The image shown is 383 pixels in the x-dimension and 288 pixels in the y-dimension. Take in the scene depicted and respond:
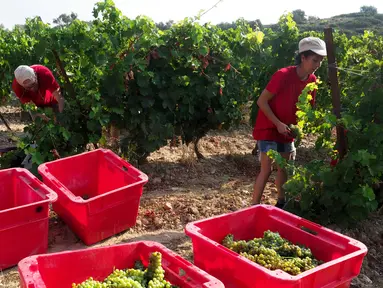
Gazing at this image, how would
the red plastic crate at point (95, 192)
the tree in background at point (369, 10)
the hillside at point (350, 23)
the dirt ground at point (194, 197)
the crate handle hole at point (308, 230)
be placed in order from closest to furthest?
1. the crate handle hole at point (308, 230)
2. the red plastic crate at point (95, 192)
3. the dirt ground at point (194, 197)
4. the hillside at point (350, 23)
5. the tree in background at point (369, 10)

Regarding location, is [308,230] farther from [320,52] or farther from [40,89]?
[40,89]

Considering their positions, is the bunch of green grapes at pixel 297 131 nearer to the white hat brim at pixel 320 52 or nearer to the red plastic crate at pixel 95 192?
the white hat brim at pixel 320 52

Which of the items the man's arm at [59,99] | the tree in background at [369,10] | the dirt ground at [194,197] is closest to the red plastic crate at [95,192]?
the dirt ground at [194,197]

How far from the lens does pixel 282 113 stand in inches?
153

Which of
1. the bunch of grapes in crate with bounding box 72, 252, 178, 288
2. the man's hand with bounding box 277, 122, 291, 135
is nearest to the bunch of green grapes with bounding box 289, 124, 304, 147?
the man's hand with bounding box 277, 122, 291, 135

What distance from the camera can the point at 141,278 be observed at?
2.42 m

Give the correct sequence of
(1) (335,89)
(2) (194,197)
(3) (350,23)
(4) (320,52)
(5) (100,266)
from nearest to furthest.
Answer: (5) (100,266)
(4) (320,52)
(1) (335,89)
(2) (194,197)
(3) (350,23)

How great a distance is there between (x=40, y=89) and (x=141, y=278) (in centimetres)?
300

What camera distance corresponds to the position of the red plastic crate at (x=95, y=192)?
3588 millimetres

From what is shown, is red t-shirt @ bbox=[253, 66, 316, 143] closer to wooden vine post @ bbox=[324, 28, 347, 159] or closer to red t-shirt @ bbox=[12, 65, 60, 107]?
wooden vine post @ bbox=[324, 28, 347, 159]

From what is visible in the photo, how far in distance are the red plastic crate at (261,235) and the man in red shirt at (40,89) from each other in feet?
8.04

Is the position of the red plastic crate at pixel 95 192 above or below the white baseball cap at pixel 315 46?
below

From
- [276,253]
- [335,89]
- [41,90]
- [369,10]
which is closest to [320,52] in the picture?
[335,89]

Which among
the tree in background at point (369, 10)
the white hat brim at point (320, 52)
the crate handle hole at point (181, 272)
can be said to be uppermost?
the tree in background at point (369, 10)
